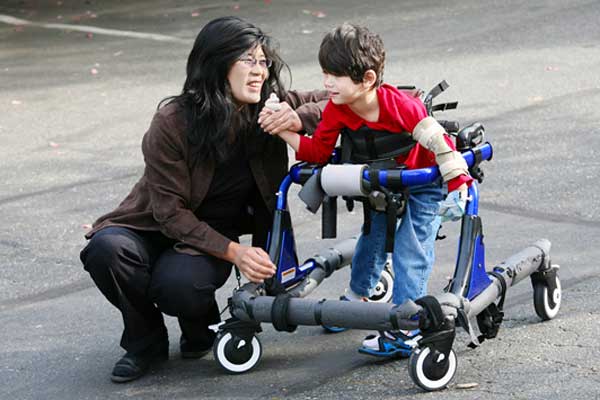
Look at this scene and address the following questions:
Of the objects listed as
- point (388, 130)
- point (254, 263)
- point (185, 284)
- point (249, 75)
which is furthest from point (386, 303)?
point (249, 75)

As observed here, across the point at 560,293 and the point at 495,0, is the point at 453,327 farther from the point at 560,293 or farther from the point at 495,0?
the point at 495,0

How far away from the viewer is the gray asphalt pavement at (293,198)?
4.75m

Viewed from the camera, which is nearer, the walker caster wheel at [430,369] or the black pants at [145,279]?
the walker caster wheel at [430,369]

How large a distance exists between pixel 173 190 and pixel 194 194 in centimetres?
12

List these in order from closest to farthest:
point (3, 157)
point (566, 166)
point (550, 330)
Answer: point (550, 330), point (566, 166), point (3, 157)

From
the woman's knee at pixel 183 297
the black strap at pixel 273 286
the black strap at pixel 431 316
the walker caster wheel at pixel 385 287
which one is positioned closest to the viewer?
the black strap at pixel 431 316

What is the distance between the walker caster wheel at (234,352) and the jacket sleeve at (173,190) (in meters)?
Answer: 0.33

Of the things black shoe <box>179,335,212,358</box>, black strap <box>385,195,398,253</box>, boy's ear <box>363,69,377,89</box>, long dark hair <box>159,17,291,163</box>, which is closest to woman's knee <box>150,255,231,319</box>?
black shoe <box>179,335,212,358</box>

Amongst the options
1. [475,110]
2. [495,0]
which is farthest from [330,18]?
[475,110]

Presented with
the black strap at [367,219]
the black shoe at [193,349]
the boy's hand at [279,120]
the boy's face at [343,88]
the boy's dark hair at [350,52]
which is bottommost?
the black shoe at [193,349]

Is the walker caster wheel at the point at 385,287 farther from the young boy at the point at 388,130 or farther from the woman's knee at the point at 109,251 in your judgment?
the woman's knee at the point at 109,251

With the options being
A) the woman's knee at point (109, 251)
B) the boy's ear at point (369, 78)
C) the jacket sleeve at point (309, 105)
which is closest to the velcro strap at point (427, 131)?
the boy's ear at point (369, 78)

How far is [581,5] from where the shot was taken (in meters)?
12.1

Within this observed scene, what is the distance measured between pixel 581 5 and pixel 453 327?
835 centimetres
